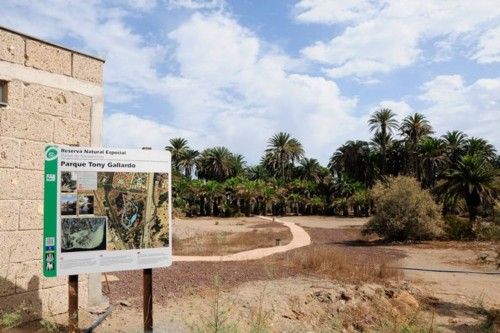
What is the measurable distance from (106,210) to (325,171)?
7341 cm

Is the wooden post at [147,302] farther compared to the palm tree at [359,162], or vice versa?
the palm tree at [359,162]

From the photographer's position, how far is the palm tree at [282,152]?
264ft

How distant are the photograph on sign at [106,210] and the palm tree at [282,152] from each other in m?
73.1

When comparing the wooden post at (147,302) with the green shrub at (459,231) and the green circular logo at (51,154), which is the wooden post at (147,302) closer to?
the green circular logo at (51,154)

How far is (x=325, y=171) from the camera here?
257ft

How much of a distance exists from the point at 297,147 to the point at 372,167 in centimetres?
1423

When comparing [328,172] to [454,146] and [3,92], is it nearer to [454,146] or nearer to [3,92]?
[454,146]

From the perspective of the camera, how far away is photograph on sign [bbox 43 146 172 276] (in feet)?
18.8

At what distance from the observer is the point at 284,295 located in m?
11.4

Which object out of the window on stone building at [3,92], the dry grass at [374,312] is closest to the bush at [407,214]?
the dry grass at [374,312]

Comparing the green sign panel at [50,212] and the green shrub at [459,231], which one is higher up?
the green sign panel at [50,212]

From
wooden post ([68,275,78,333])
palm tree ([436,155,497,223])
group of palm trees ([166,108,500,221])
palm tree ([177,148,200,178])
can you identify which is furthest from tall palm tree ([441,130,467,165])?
wooden post ([68,275,78,333])

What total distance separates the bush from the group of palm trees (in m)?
26.1

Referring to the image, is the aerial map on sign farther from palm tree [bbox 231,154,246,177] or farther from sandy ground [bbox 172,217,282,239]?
palm tree [bbox 231,154,246,177]
